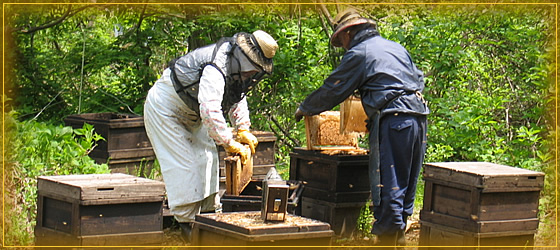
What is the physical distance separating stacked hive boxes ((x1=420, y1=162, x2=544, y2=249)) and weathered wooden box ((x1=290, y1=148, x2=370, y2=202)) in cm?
58

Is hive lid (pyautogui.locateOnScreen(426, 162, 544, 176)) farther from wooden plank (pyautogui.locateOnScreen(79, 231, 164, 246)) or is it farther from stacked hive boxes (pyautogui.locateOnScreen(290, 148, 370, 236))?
wooden plank (pyautogui.locateOnScreen(79, 231, 164, 246))

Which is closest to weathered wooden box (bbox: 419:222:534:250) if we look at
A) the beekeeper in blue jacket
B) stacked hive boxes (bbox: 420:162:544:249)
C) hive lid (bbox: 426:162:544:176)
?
stacked hive boxes (bbox: 420:162:544:249)

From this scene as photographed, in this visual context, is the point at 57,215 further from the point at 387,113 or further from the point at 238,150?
the point at 387,113

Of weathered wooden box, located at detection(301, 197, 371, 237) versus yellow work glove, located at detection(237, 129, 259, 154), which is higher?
yellow work glove, located at detection(237, 129, 259, 154)

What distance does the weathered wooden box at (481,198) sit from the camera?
4816mm

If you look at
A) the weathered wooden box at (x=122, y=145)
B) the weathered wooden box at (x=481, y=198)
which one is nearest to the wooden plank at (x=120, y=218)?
the weathered wooden box at (x=481, y=198)

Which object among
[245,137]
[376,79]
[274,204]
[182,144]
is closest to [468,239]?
[376,79]

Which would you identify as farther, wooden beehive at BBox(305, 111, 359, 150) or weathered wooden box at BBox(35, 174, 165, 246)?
wooden beehive at BBox(305, 111, 359, 150)

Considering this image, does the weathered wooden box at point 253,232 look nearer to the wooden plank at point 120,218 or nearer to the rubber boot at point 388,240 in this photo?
the wooden plank at point 120,218

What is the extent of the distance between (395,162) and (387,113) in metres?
0.34

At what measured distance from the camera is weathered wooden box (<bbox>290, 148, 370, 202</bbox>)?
18.0 feet

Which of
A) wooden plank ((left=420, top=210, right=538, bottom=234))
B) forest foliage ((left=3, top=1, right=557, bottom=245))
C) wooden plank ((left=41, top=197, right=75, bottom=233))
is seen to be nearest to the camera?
wooden plank ((left=41, top=197, right=75, bottom=233))

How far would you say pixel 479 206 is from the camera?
189 inches

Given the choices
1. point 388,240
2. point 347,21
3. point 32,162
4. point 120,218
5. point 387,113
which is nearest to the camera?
point 120,218
